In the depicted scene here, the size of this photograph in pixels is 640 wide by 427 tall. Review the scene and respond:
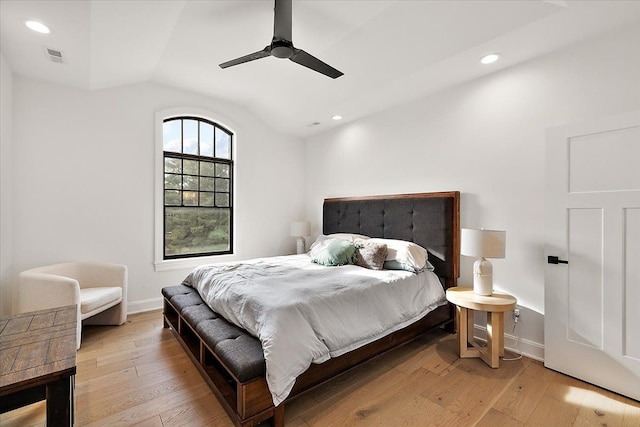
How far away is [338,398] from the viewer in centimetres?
196

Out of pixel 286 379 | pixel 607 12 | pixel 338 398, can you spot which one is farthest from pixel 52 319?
pixel 607 12

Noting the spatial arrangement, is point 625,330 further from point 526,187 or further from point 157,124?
point 157,124

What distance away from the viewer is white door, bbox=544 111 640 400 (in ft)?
6.46

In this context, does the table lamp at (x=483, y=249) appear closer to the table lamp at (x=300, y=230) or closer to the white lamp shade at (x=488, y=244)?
the white lamp shade at (x=488, y=244)

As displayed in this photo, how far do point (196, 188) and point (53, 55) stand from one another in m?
1.98

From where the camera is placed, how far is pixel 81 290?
3.04 m

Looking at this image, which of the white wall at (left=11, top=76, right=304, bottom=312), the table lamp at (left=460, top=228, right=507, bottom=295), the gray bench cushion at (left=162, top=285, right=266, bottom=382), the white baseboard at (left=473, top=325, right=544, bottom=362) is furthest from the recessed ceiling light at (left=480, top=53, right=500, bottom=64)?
the white wall at (left=11, top=76, right=304, bottom=312)

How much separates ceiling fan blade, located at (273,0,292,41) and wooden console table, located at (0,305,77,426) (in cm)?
222

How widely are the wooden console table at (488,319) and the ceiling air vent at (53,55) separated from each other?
414 cm

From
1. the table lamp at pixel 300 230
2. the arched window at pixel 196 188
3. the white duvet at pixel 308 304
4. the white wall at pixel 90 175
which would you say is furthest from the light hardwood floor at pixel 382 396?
the table lamp at pixel 300 230

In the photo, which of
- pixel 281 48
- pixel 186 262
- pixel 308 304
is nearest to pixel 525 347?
pixel 308 304

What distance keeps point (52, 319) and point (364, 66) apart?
3.22 meters

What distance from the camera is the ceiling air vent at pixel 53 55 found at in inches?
97.9

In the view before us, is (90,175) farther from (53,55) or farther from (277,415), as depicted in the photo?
(277,415)
